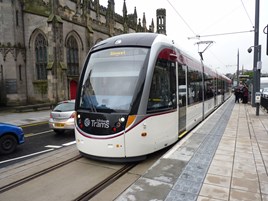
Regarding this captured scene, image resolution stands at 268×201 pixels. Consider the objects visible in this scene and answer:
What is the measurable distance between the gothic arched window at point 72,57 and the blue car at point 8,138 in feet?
64.3

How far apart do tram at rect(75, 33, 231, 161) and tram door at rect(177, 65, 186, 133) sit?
0.58 meters

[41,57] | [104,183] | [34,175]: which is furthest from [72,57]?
[104,183]

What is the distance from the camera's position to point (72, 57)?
87.7 ft

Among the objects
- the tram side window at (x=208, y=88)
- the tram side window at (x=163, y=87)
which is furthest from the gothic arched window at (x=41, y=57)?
the tram side window at (x=163, y=87)

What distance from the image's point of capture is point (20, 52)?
938 inches

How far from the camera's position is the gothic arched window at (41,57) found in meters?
24.5

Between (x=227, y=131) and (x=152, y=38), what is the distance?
4.91 metres

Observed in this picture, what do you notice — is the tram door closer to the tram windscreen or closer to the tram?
the tram

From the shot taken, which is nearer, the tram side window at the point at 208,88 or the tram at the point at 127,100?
the tram at the point at 127,100

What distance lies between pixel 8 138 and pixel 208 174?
6.10 meters

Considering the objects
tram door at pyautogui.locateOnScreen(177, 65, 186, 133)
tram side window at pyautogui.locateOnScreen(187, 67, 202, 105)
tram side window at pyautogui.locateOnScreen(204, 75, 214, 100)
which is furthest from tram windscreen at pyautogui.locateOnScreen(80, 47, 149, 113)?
tram side window at pyautogui.locateOnScreen(204, 75, 214, 100)

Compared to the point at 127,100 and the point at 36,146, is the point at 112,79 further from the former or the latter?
the point at 36,146

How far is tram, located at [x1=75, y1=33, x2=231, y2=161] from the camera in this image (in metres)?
4.91

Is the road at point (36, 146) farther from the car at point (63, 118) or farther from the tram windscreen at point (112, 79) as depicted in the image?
the tram windscreen at point (112, 79)
